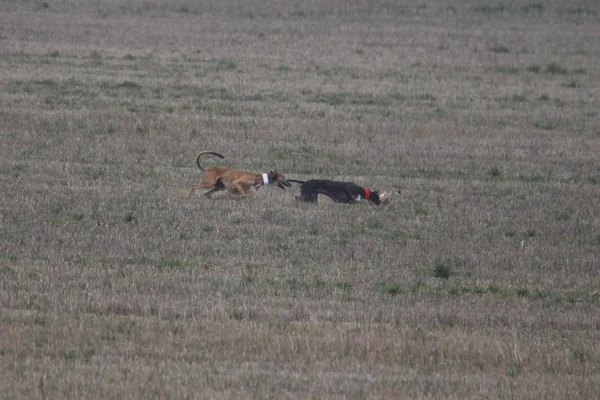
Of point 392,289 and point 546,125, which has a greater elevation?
point 392,289

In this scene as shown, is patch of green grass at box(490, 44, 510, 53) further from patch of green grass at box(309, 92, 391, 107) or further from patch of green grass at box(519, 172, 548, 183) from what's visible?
patch of green grass at box(519, 172, 548, 183)

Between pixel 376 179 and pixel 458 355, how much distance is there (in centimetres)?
676

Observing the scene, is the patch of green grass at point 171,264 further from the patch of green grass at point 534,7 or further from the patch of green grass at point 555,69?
the patch of green grass at point 534,7

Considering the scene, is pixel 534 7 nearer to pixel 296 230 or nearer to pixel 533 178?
pixel 533 178

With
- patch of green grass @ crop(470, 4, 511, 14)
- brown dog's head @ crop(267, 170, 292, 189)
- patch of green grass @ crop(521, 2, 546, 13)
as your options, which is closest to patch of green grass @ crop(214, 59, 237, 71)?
brown dog's head @ crop(267, 170, 292, 189)

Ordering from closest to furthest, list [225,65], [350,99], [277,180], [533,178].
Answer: [277,180] → [533,178] → [350,99] → [225,65]

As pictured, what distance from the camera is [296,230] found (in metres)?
10.8

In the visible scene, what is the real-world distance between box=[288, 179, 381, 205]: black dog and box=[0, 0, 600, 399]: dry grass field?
15cm

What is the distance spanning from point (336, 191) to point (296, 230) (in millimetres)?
1339

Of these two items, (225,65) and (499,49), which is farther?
(499,49)

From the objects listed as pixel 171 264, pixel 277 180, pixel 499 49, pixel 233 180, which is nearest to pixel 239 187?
pixel 233 180

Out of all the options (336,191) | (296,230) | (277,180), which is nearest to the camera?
(296,230)

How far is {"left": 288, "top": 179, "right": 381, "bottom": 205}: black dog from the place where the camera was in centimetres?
1197

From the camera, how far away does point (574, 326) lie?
795 cm
